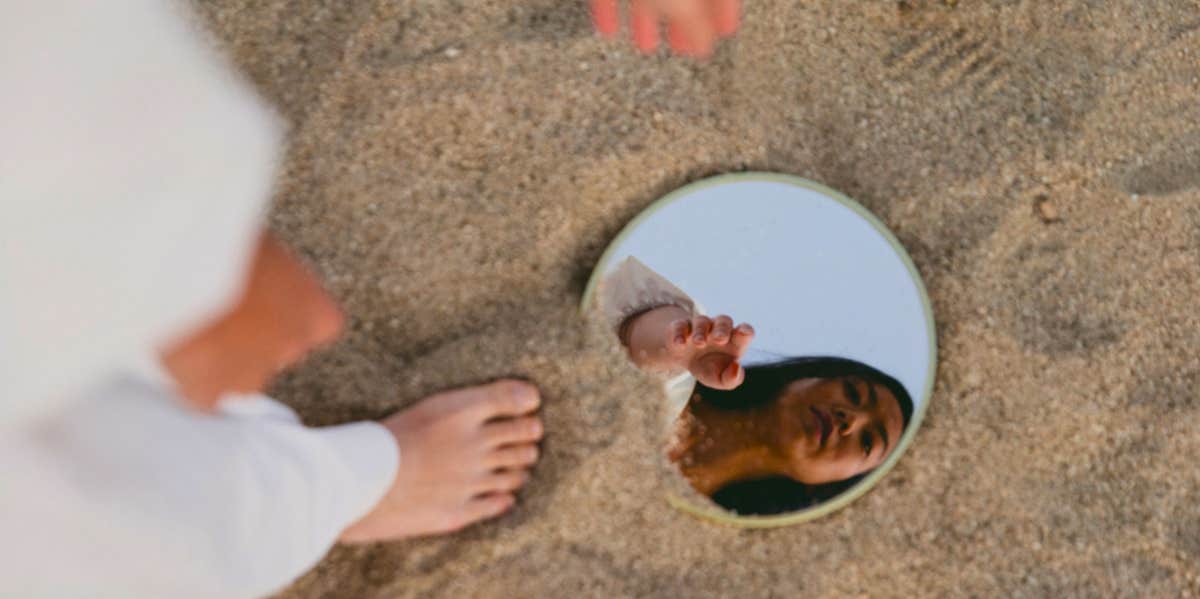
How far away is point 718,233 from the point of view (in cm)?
113

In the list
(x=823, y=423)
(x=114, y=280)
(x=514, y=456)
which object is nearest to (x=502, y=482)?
(x=514, y=456)

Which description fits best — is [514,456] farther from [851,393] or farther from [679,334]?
[851,393]

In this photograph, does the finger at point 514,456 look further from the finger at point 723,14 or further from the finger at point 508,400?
the finger at point 723,14

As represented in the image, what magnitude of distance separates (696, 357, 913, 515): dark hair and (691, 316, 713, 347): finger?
0.05m

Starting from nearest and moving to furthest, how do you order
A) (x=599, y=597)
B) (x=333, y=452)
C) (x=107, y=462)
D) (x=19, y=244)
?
1. (x=19, y=244)
2. (x=107, y=462)
3. (x=333, y=452)
4. (x=599, y=597)

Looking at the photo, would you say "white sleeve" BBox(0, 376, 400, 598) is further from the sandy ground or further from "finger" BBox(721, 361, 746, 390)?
"finger" BBox(721, 361, 746, 390)

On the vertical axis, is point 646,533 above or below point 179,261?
below

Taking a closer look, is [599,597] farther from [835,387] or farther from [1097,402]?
[1097,402]

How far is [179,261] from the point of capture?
1.74ft

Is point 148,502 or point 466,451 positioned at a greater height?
point 148,502

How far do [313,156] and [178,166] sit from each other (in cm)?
60

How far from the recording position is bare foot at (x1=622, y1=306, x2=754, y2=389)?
1106 mm

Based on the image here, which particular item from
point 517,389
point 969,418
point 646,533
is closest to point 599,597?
point 646,533

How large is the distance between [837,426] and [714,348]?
0.55ft
